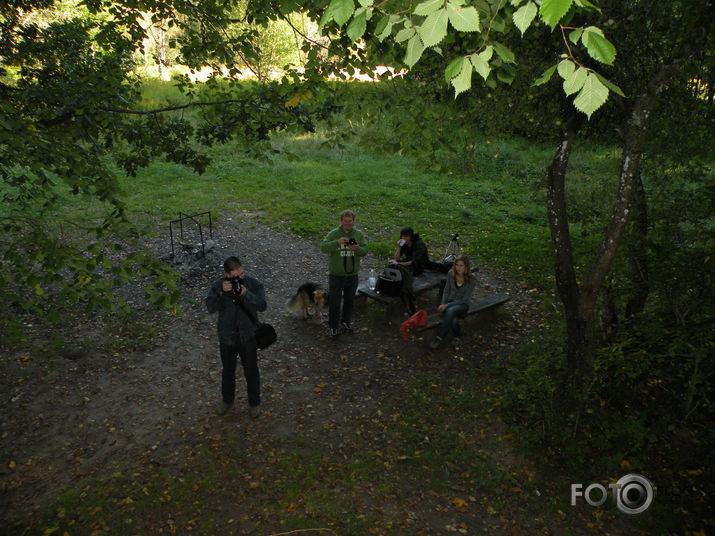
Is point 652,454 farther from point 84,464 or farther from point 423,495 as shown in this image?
point 84,464

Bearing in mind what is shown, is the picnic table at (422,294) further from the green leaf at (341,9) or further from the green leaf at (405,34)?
the green leaf at (341,9)

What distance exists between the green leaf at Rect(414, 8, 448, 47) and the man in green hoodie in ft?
16.1

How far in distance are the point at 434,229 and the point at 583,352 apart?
8.33m

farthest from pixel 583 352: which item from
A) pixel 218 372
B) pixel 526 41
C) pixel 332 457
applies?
pixel 218 372

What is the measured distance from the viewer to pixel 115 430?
216 inches

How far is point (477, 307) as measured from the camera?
752cm

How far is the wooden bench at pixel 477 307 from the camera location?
7.14 metres

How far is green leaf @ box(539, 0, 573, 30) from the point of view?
1631 mm

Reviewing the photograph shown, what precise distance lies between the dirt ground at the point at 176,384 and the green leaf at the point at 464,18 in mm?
3588

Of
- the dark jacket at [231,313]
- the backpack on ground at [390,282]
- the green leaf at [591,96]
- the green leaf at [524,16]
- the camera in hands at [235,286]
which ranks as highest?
the green leaf at [524,16]

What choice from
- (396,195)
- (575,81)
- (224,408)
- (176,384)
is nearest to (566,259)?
(575,81)

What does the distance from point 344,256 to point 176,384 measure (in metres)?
2.92

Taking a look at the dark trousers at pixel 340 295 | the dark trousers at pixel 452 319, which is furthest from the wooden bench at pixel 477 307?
the dark trousers at pixel 340 295

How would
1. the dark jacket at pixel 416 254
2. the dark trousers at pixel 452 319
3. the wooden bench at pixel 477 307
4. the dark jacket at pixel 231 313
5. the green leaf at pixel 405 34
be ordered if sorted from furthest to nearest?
the dark jacket at pixel 416 254 → the wooden bench at pixel 477 307 → the dark trousers at pixel 452 319 → the dark jacket at pixel 231 313 → the green leaf at pixel 405 34
